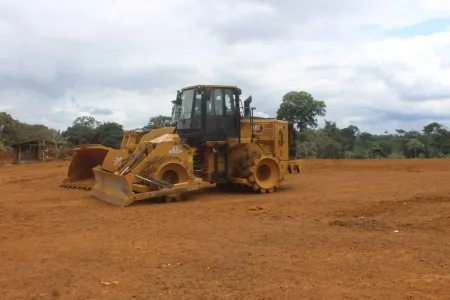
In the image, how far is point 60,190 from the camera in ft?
50.5

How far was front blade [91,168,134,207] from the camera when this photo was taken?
37.7 feet

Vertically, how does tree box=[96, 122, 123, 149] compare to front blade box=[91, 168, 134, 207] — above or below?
above

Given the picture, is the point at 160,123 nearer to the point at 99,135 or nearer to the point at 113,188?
the point at 99,135

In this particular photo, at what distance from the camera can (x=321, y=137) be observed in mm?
37219

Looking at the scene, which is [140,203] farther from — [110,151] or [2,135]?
[2,135]

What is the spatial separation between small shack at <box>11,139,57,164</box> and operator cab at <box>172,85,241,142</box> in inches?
868

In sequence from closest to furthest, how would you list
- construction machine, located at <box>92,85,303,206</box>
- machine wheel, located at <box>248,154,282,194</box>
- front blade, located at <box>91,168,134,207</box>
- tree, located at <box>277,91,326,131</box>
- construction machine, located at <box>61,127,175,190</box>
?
1. front blade, located at <box>91,168,134,207</box>
2. construction machine, located at <box>92,85,303,206</box>
3. machine wheel, located at <box>248,154,282,194</box>
4. construction machine, located at <box>61,127,175,190</box>
5. tree, located at <box>277,91,326,131</box>

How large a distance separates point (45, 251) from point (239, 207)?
493 cm

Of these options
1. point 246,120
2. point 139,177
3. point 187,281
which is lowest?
point 187,281

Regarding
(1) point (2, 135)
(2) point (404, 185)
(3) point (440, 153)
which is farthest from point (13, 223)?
(1) point (2, 135)

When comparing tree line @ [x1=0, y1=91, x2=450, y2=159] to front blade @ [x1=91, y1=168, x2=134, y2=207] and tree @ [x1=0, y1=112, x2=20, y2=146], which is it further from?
front blade @ [x1=91, y1=168, x2=134, y2=207]

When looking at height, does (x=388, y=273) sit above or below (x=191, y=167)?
below

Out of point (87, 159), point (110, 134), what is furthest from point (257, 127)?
point (110, 134)

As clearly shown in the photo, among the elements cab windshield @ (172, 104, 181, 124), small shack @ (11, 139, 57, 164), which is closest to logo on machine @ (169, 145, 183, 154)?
cab windshield @ (172, 104, 181, 124)
